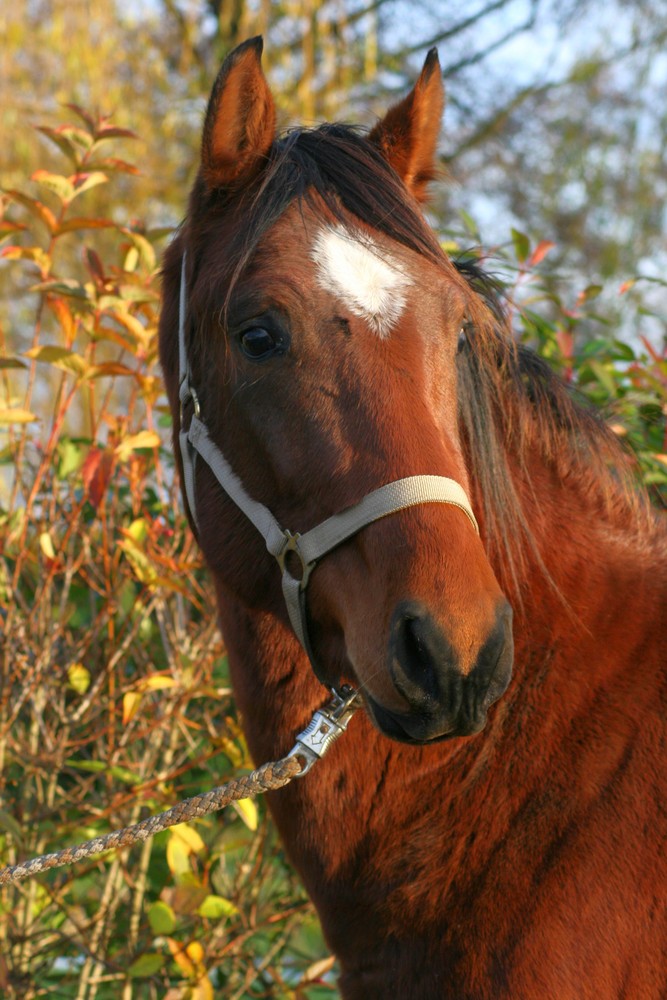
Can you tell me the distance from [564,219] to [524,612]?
12.7 metres

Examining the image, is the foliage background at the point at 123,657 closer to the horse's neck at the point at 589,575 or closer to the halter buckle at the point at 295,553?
the horse's neck at the point at 589,575

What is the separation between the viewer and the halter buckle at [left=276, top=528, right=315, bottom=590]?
65.7 inches

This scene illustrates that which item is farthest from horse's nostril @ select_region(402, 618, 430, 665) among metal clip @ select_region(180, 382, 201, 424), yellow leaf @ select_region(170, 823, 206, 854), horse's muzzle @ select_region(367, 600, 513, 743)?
yellow leaf @ select_region(170, 823, 206, 854)

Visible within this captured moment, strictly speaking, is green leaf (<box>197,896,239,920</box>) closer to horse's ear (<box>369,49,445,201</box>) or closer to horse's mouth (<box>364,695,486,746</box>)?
horse's mouth (<box>364,695,486,746</box>)

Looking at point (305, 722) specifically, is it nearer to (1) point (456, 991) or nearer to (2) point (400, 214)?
(1) point (456, 991)

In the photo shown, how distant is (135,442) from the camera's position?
2.55 metres

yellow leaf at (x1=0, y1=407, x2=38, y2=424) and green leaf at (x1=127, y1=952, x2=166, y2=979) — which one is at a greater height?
yellow leaf at (x1=0, y1=407, x2=38, y2=424)

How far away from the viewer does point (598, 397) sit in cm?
312

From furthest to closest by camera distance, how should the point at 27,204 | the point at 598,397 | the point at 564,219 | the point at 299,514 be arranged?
the point at 564,219, the point at 598,397, the point at 27,204, the point at 299,514

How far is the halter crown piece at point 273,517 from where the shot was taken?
1.53 meters

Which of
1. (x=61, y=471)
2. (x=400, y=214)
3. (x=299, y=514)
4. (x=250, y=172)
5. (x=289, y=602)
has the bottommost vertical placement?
(x=289, y=602)

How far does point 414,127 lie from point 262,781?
4.81 feet

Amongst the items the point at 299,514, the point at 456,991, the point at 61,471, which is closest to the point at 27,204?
the point at 61,471

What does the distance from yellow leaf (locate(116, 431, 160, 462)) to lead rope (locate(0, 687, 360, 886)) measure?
1.07 m
